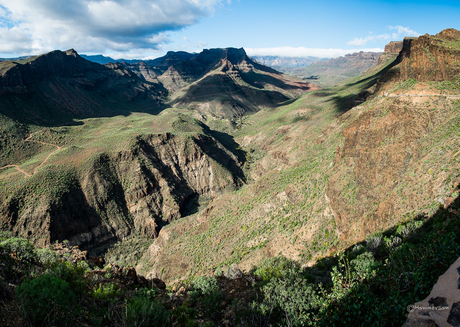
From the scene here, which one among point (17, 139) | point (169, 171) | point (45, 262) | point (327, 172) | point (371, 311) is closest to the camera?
point (371, 311)

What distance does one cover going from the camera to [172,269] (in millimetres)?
41781

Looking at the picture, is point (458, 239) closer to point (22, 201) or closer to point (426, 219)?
point (426, 219)

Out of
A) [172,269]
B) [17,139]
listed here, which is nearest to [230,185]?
[172,269]

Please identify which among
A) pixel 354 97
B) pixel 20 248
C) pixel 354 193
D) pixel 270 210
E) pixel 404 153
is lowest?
pixel 270 210

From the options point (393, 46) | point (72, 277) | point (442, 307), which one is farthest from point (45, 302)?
point (393, 46)

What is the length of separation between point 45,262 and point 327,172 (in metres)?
36.2

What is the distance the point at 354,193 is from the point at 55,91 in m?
171

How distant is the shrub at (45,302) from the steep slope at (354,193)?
22922 millimetres

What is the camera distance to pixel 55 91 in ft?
456

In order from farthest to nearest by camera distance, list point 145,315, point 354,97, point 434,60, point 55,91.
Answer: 1. point 55,91
2. point 354,97
3. point 434,60
4. point 145,315

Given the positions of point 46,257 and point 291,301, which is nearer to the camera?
point 291,301

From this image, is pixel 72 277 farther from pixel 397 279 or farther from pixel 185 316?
pixel 397 279

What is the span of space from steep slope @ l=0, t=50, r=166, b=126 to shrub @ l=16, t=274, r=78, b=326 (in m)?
107

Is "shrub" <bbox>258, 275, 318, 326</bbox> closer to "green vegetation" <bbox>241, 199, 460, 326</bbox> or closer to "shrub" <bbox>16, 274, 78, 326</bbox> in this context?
"green vegetation" <bbox>241, 199, 460, 326</bbox>
